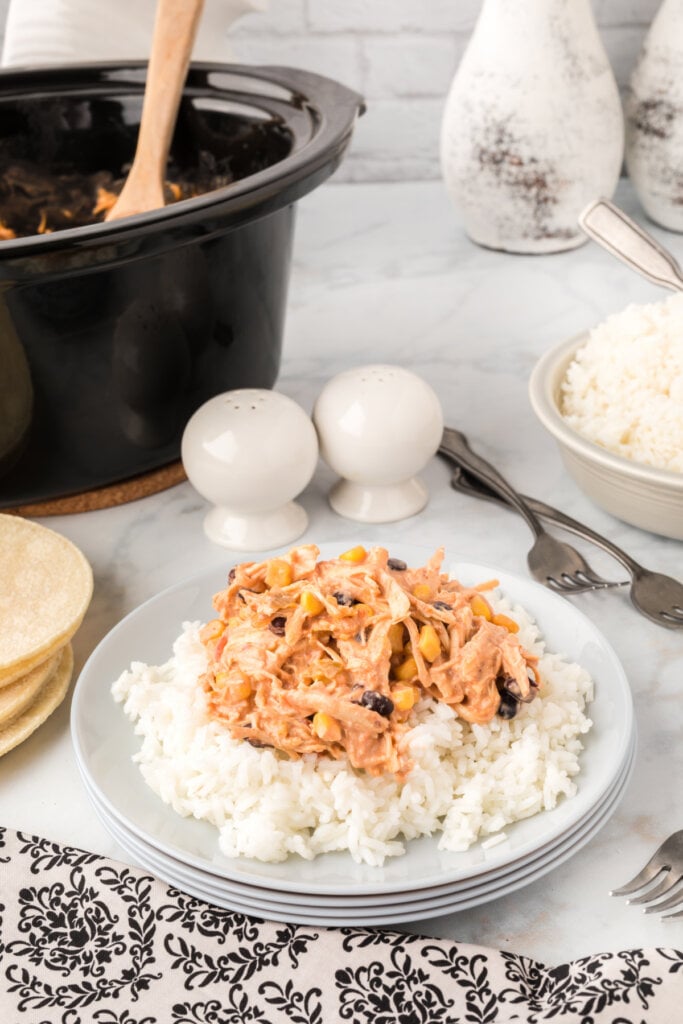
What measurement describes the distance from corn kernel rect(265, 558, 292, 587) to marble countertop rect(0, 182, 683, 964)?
0.16 meters

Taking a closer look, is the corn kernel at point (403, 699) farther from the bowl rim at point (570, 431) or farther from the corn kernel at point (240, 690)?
the bowl rim at point (570, 431)

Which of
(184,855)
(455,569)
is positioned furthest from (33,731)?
(455,569)

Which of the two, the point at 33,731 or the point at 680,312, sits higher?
the point at 680,312

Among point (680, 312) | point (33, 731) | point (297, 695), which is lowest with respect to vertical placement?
point (33, 731)

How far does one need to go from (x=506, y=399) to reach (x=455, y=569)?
1.76 feet

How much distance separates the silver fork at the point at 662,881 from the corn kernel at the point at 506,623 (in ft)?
0.75

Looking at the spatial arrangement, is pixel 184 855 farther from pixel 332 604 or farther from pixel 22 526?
pixel 22 526

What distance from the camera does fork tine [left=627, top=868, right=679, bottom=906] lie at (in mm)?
834

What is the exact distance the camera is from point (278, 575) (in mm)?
1001

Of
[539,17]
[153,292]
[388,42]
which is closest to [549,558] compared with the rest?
[153,292]

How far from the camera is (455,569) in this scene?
1.14m

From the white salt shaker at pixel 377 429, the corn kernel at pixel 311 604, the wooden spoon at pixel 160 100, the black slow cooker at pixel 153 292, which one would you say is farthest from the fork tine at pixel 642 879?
the wooden spoon at pixel 160 100

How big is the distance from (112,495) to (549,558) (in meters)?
0.55

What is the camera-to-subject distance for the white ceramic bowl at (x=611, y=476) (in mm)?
1144
